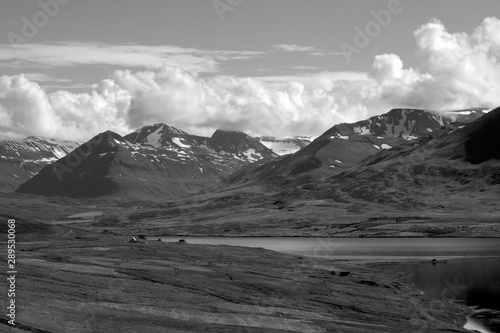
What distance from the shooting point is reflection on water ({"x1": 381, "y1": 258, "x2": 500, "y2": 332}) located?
9838cm

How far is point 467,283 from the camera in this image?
425ft

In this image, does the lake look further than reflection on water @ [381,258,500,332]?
Yes

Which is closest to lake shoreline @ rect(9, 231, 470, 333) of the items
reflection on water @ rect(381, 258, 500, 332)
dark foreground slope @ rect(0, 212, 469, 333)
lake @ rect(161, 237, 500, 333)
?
dark foreground slope @ rect(0, 212, 469, 333)

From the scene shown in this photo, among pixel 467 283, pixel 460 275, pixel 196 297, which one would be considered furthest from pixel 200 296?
pixel 460 275

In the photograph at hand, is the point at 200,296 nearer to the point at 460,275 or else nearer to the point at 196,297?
the point at 196,297

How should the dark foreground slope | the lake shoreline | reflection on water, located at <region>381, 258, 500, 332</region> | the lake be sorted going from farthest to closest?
the lake < reflection on water, located at <region>381, 258, 500, 332</region> < the lake shoreline < the dark foreground slope

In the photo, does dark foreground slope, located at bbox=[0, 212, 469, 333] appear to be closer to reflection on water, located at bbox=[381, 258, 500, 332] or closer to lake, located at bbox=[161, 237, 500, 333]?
reflection on water, located at bbox=[381, 258, 500, 332]

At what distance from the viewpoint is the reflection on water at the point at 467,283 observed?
98.4 m

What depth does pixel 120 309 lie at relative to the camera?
245 feet

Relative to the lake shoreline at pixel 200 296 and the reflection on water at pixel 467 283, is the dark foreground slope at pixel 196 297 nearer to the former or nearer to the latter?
the lake shoreline at pixel 200 296

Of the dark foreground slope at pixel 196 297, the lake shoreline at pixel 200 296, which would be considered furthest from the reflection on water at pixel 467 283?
the dark foreground slope at pixel 196 297

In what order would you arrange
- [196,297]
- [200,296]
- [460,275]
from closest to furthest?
[196,297] < [200,296] < [460,275]

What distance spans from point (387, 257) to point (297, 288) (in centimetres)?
8815

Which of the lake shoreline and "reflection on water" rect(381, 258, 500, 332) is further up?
the lake shoreline
